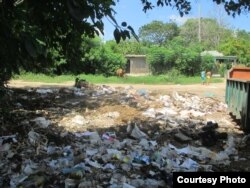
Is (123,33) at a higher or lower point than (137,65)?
higher

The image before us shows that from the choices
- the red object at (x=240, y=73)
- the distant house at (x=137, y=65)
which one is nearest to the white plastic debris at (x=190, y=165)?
the red object at (x=240, y=73)

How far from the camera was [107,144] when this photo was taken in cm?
823

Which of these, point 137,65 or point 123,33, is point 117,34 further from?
point 137,65

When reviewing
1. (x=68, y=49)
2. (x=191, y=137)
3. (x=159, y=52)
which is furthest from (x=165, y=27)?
(x=68, y=49)

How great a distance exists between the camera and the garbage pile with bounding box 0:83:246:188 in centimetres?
625

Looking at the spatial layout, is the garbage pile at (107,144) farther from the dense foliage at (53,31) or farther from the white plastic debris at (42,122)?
the dense foliage at (53,31)

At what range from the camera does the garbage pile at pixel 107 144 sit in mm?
6254

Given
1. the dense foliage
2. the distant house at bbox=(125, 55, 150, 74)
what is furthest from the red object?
the distant house at bbox=(125, 55, 150, 74)

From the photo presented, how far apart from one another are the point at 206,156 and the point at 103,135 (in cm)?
224

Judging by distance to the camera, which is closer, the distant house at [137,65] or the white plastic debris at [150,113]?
the white plastic debris at [150,113]

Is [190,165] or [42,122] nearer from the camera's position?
[190,165]

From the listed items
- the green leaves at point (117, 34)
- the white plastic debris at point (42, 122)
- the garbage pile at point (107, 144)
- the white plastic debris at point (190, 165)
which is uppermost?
the green leaves at point (117, 34)

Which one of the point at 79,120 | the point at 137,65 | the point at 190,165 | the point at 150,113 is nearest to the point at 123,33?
the point at 190,165

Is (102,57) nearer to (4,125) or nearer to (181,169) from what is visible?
(4,125)
